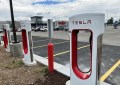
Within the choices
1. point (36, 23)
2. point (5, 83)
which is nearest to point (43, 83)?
point (5, 83)

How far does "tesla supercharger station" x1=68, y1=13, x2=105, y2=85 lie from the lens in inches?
117

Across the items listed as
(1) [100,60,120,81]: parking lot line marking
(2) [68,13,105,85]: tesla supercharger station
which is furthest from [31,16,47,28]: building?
(2) [68,13,105,85]: tesla supercharger station

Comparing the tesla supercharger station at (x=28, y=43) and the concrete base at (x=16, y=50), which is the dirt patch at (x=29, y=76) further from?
the concrete base at (x=16, y=50)

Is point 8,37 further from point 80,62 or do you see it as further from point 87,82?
point 87,82

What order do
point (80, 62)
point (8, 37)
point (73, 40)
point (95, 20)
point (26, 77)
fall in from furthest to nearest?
point (8, 37) < point (80, 62) < point (26, 77) < point (73, 40) < point (95, 20)

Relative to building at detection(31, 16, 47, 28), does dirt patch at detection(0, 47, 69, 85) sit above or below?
below

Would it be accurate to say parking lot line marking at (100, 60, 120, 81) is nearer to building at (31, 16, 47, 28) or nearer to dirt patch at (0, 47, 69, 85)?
dirt patch at (0, 47, 69, 85)

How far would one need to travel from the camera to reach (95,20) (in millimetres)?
2939

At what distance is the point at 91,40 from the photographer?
3.25 m

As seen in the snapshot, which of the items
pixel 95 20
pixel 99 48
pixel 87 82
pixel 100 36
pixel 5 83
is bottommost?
pixel 5 83

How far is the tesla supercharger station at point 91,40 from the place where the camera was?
2.96 metres

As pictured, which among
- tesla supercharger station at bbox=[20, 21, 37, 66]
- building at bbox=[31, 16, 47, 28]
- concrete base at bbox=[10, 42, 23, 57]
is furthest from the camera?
building at bbox=[31, 16, 47, 28]

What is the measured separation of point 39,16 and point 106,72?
78.9 meters

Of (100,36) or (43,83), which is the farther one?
(43,83)
